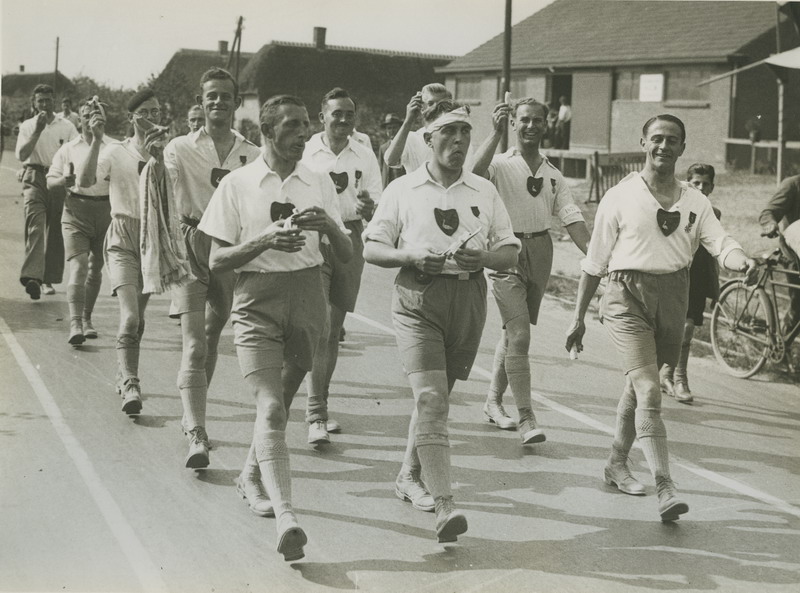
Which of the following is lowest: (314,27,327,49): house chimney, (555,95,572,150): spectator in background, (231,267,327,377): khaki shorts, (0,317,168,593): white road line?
(0,317,168,593): white road line

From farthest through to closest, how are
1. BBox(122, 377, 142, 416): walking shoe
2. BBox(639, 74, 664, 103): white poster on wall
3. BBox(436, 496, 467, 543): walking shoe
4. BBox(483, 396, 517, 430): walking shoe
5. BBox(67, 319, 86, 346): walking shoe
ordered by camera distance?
BBox(639, 74, 664, 103): white poster on wall, BBox(67, 319, 86, 346): walking shoe, BBox(483, 396, 517, 430): walking shoe, BBox(122, 377, 142, 416): walking shoe, BBox(436, 496, 467, 543): walking shoe

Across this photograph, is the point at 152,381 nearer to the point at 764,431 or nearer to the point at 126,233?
the point at 126,233

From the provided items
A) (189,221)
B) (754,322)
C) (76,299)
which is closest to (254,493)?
(189,221)

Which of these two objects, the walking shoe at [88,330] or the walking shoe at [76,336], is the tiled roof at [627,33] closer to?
the walking shoe at [88,330]

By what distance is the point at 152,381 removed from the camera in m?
8.68

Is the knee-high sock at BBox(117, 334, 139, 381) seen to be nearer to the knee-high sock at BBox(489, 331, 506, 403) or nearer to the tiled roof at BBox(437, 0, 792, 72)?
the knee-high sock at BBox(489, 331, 506, 403)

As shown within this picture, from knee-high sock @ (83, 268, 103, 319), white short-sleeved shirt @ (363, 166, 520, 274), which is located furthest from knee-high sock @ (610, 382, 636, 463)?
knee-high sock @ (83, 268, 103, 319)

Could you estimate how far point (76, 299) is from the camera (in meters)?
9.83

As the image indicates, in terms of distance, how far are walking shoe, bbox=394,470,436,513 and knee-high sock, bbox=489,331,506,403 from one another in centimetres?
176

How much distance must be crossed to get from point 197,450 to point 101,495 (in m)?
0.65

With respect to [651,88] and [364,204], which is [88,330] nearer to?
[364,204]

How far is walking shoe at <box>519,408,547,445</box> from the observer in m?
6.86

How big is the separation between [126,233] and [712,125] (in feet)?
81.3

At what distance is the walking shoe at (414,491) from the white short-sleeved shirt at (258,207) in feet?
4.78
